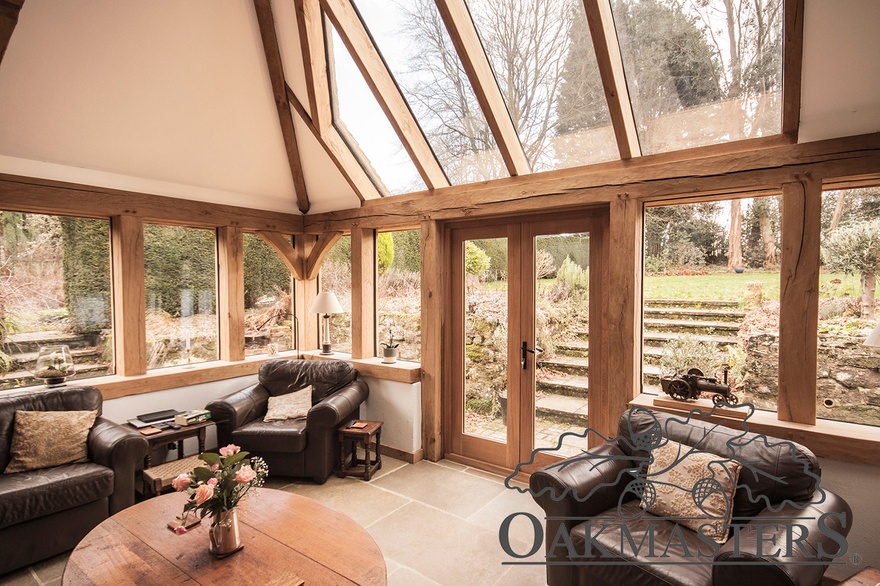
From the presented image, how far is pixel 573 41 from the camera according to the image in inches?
115

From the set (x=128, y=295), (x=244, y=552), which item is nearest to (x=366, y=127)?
(x=128, y=295)

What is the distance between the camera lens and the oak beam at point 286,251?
17.0 feet

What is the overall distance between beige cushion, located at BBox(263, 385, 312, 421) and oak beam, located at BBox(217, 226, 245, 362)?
91 centimetres

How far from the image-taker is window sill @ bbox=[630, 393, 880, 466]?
248cm

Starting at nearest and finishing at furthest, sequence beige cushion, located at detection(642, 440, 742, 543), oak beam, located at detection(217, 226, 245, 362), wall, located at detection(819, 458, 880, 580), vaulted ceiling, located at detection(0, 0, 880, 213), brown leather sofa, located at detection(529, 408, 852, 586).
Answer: brown leather sofa, located at detection(529, 408, 852, 586) → beige cushion, located at detection(642, 440, 742, 543) → wall, located at detection(819, 458, 880, 580) → vaulted ceiling, located at detection(0, 0, 880, 213) → oak beam, located at detection(217, 226, 245, 362)

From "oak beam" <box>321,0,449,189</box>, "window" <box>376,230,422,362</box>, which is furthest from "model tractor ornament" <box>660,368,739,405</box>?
"oak beam" <box>321,0,449,189</box>

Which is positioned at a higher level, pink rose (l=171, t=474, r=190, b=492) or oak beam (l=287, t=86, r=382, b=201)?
oak beam (l=287, t=86, r=382, b=201)

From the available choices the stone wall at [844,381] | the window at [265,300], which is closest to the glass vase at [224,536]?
the stone wall at [844,381]

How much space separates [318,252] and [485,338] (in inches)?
92.9

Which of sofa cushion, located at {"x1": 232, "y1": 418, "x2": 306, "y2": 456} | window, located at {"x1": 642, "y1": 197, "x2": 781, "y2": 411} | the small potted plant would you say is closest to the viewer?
window, located at {"x1": 642, "y1": 197, "x2": 781, "y2": 411}

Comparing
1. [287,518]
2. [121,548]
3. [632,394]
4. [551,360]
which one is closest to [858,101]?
[632,394]

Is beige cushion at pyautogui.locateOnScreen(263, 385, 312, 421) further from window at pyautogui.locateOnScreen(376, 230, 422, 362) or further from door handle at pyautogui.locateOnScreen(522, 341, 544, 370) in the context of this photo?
door handle at pyautogui.locateOnScreen(522, 341, 544, 370)

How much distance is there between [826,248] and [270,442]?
4242 millimetres

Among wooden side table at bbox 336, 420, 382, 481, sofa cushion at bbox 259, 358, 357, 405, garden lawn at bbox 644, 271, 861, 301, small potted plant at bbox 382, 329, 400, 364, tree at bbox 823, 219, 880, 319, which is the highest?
tree at bbox 823, 219, 880, 319
